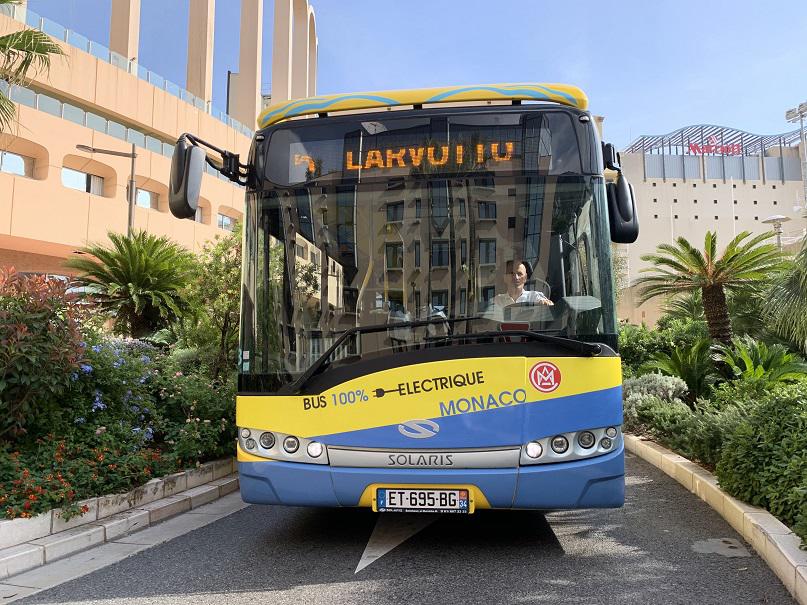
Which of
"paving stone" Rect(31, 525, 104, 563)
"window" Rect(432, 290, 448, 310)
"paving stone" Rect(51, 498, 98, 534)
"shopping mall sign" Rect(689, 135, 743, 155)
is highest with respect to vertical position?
"shopping mall sign" Rect(689, 135, 743, 155)

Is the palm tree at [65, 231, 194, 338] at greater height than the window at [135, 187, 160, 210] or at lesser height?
lesser

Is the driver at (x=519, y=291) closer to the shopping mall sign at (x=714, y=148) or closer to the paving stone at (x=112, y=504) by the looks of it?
the paving stone at (x=112, y=504)

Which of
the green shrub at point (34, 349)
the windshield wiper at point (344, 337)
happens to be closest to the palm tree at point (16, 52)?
the green shrub at point (34, 349)

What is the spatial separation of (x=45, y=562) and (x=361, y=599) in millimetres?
2424

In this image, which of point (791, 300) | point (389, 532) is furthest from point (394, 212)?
point (791, 300)

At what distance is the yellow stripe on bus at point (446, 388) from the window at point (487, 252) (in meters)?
0.68

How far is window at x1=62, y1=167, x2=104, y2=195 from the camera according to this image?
100 ft

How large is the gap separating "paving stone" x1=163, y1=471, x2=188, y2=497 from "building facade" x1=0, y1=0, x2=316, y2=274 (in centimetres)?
1822

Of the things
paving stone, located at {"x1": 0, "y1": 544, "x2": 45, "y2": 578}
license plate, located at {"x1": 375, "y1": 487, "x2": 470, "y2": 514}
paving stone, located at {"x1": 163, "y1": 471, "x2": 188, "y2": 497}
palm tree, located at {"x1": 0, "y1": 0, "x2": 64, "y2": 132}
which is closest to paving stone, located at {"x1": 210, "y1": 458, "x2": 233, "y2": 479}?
paving stone, located at {"x1": 163, "y1": 471, "x2": 188, "y2": 497}

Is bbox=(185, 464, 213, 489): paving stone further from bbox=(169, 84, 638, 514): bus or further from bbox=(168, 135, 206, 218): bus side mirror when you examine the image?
bbox=(168, 135, 206, 218): bus side mirror

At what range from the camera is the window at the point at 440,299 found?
15.9 feet

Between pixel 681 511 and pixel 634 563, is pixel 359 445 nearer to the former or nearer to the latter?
pixel 634 563

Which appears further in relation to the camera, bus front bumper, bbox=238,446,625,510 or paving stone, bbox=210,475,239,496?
paving stone, bbox=210,475,239,496

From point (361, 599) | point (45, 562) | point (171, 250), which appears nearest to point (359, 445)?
point (361, 599)
